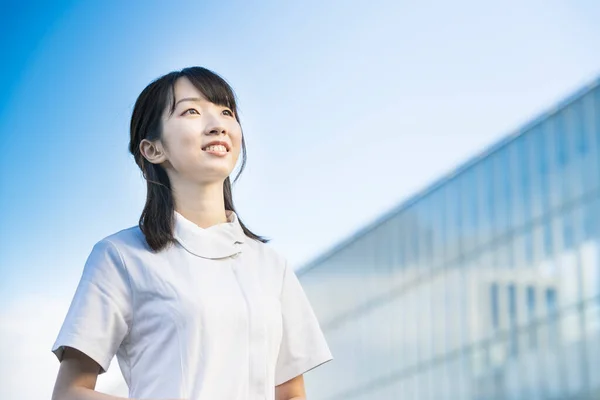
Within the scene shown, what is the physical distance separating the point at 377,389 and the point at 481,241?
5.92 metres

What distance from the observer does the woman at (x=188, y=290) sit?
2414 mm

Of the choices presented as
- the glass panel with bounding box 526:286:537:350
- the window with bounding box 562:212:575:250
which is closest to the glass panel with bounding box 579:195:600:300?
the window with bounding box 562:212:575:250

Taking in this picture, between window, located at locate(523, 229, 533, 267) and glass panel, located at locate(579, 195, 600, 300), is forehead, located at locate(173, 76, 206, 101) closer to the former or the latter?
glass panel, located at locate(579, 195, 600, 300)

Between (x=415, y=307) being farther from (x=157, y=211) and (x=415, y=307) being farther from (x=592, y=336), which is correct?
(x=157, y=211)

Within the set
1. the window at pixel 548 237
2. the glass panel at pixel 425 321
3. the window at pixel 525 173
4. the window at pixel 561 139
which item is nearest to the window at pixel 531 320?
the window at pixel 548 237

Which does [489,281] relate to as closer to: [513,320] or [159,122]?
[513,320]

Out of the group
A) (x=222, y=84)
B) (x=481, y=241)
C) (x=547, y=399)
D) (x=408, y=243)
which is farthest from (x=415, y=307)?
(x=222, y=84)

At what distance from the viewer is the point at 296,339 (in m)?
2.67

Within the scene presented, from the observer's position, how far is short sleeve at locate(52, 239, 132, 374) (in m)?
2.40

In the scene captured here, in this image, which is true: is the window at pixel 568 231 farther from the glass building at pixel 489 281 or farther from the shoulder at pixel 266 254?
the shoulder at pixel 266 254

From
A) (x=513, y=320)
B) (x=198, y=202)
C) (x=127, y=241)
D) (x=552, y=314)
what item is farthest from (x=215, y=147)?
(x=513, y=320)

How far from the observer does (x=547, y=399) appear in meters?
22.9

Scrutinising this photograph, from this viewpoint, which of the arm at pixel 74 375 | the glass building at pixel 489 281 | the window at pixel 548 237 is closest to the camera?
the arm at pixel 74 375

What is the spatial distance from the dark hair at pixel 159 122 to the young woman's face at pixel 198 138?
25 millimetres
